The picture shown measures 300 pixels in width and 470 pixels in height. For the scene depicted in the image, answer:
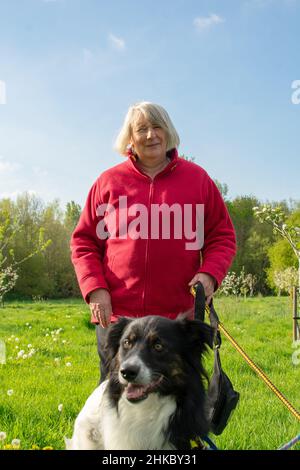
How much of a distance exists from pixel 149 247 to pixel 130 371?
105 cm

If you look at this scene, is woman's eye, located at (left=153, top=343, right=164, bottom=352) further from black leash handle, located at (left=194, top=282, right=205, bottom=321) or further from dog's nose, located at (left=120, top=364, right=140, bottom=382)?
black leash handle, located at (left=194, top=282, right=205, bottom=321)

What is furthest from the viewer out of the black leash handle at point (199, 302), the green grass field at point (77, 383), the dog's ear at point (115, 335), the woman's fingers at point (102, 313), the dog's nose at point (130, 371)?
the green grass field at point (77, 383)

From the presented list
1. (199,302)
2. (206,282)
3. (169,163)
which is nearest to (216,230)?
(206,282)

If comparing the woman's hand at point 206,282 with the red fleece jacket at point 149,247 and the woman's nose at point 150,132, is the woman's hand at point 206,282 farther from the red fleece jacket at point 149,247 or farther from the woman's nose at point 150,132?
the woman's nose at point 150,132

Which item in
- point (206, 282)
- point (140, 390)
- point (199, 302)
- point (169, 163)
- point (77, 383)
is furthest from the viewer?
point (77, 383)

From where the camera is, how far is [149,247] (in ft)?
11.6

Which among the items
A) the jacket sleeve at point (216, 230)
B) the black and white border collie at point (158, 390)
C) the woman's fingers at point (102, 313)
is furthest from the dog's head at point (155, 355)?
the jacket sleeve at point (216, 230)

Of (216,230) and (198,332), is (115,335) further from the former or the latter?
(216,230)

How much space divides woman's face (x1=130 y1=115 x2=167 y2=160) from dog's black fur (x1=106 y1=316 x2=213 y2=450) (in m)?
1.28

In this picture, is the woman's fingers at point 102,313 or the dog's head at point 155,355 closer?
the dog's head at point 155,355

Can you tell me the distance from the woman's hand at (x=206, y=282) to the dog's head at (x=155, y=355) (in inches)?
18.5

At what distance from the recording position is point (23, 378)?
6.71 meters

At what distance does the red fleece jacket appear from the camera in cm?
353

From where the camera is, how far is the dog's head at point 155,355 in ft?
9.11
